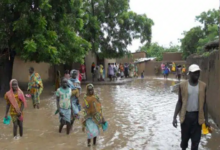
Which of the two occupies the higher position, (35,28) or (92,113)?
(35,28)

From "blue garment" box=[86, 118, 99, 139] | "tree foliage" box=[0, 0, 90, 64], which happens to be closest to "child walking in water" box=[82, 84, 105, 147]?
"blue garment" box=[86, 118, 99, 139]

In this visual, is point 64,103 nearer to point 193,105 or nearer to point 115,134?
point 115,134

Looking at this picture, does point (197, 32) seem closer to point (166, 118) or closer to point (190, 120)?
point (166, 118)

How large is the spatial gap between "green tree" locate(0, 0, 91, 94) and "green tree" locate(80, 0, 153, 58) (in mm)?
7363

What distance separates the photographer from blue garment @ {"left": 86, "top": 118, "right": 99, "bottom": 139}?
219 inches

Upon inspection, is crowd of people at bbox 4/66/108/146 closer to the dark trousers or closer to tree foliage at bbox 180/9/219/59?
the dark trousers

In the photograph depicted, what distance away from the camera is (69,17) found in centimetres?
1326

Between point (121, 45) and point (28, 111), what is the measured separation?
44.9 feet

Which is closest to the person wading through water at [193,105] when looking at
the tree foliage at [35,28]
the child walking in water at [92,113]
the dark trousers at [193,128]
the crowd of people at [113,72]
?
the dark trousers at [193,128]

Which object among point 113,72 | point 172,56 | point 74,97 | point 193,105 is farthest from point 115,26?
point 172,56

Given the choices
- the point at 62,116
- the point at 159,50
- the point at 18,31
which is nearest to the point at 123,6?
the point at 18,31

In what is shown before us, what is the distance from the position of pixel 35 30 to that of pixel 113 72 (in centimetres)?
1203

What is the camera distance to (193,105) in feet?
14.4

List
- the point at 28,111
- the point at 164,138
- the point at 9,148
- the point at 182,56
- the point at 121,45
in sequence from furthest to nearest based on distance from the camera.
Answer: the point at 182,56 → the point at 121,45 → the point at 28,111 → the point at 164,138 → the point at 9,148
